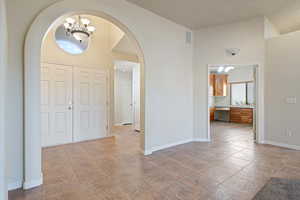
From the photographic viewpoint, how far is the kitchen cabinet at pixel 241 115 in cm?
752

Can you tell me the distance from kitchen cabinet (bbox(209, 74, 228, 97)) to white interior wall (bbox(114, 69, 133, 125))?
4.53 metres

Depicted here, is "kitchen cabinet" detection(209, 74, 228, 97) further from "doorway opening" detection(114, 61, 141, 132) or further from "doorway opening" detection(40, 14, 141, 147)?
"doorway opening" detection(40, 14, 141, 147)

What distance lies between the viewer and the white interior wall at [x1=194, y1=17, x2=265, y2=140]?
164 inches

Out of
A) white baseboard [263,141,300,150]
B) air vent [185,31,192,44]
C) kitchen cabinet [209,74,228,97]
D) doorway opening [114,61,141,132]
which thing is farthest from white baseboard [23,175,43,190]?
kitchen cabinet [209,74,228,97]

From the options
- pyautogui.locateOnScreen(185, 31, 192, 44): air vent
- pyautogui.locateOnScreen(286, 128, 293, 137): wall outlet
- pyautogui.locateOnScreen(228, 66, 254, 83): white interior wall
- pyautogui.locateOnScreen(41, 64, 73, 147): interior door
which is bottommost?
pyautogui.locateOnScreen(286, 128, 293, 137): wall outlet

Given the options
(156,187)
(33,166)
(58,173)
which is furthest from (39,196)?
(156,187)

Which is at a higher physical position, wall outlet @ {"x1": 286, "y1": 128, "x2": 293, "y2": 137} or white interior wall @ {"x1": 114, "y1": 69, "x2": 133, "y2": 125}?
white interior wall @ {"x1": 114, "y1": 69, "x2": 133, "y2": 125}

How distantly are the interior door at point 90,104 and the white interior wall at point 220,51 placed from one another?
2.86 meters

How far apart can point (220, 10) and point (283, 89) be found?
247 cm

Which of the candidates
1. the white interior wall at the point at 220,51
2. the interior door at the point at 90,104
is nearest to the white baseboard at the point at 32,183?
the interior door at the point at 90,104

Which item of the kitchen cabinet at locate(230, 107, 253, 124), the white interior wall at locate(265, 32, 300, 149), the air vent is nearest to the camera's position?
the white interior wall at locate(265, 32, 300, 149)

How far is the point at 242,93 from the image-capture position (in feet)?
26.9

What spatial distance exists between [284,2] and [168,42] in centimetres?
254

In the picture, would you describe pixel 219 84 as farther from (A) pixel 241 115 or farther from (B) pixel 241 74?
(A) pixel 241 115
